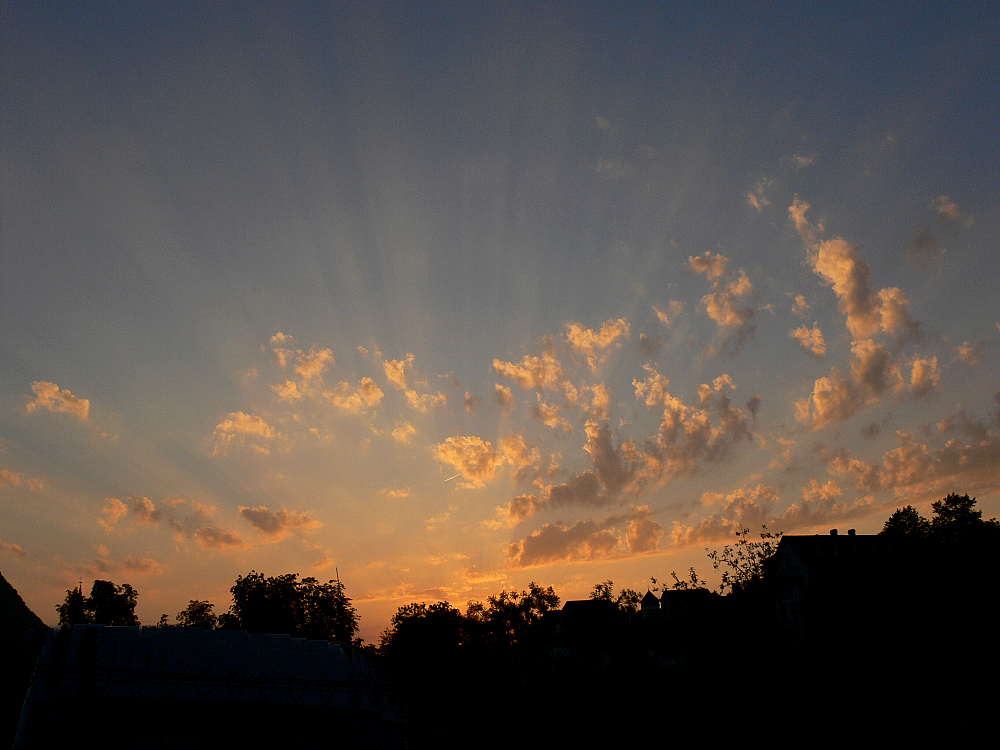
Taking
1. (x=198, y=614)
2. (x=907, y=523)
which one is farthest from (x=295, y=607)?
(x=907, y=523)

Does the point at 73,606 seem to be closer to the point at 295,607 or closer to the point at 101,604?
→ the point at 101,604

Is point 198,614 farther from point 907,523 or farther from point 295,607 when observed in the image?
point 907,523

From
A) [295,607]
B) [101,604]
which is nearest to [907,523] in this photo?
[295,607]

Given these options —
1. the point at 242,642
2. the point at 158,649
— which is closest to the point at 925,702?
the point at 242,642

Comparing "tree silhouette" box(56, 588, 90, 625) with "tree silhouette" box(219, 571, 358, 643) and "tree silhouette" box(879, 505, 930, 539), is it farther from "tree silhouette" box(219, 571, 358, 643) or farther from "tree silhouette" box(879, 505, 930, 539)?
"tree silhouette" box(879, 505, 930, 539)

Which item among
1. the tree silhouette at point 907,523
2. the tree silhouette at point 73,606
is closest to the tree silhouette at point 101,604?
the tree silhouette at point 73,606

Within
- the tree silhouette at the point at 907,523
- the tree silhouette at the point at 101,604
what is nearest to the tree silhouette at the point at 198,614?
the tree silhouette at the point at 101,604

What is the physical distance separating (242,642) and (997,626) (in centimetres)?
5159

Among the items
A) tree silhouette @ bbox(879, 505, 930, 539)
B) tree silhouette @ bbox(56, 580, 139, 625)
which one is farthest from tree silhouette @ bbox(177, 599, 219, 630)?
tree silhouette @ bbox(879, 505, 930, 539)

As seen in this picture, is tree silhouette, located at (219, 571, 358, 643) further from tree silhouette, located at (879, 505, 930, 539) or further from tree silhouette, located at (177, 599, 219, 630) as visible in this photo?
tree silhouette, located at (879, 505, 930, 539)

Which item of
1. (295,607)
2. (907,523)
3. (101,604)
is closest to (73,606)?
(101,604)

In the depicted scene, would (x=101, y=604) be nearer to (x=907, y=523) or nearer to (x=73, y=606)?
(x=73, y=606)

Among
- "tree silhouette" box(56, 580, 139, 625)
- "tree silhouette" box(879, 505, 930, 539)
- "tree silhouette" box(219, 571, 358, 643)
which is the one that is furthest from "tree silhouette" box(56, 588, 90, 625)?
"tree silhouette" box(879, 505, 930, 539)

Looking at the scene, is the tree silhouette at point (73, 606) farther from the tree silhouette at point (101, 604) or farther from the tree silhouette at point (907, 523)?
the tree silhouette at point (907, 523)
